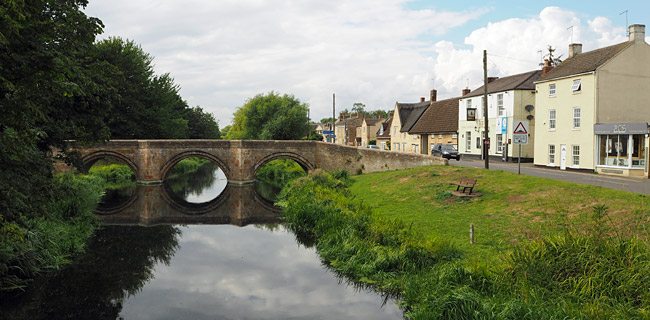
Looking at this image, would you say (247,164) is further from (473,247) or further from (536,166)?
(473,247)

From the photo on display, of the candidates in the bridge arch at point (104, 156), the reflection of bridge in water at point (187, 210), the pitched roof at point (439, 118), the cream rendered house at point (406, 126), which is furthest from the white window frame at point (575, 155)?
the bridge arch at point (104, 156)

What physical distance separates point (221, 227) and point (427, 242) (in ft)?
43.8

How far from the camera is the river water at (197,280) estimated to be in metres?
10.9

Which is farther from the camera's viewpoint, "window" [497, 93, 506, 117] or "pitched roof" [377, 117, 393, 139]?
"pitched roof" [377, 117, 393, 139]

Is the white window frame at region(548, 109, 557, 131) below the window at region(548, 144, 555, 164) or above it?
above

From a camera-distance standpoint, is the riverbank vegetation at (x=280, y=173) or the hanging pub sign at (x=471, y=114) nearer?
the hanging pub sign at (x=471, y=114)

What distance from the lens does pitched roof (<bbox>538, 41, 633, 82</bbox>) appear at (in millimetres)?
26219

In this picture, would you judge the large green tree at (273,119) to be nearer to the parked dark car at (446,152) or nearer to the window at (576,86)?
the parked dark car at (446,152)

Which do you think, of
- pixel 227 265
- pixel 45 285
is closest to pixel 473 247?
pixel 227 265

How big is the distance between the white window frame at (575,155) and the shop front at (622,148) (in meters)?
1.44

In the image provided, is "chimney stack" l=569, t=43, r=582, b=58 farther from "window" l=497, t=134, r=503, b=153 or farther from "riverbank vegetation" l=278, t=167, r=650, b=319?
"riverbank vegetation" l=278, t=167, r=650, b=319

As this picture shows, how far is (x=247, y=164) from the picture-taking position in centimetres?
3803

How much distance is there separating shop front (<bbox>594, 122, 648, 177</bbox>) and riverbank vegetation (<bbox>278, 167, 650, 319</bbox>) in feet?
27.2

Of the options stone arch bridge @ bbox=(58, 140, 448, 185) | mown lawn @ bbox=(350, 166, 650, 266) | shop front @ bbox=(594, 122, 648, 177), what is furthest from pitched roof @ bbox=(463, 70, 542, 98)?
mown lawn @ bbox=(350, 166, 650, 266)
